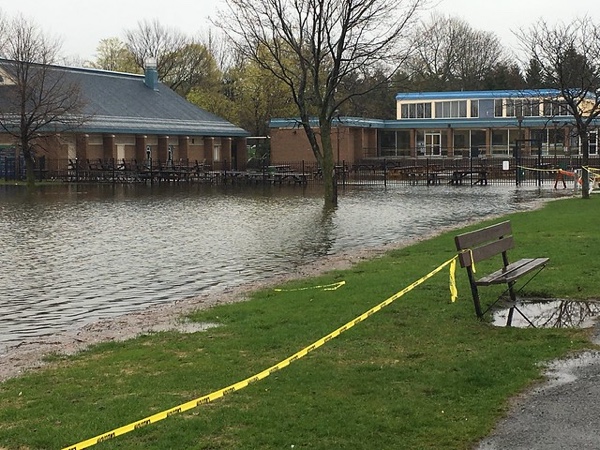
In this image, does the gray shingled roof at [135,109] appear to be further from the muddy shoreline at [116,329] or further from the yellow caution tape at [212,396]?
the yellow caution tape at [212,396]

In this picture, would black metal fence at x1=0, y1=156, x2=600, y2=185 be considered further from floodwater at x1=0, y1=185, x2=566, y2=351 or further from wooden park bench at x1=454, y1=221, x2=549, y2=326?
wooden park bench at x1=454, y1=221, x2=549, y2=326

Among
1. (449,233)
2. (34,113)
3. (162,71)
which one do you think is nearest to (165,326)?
(449,233)

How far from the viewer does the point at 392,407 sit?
6.48 metres

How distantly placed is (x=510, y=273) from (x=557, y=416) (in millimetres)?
4196

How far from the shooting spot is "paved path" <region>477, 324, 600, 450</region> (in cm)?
575

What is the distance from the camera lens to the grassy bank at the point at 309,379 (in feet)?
19.7

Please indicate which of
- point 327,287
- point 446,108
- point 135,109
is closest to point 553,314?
point 327,287

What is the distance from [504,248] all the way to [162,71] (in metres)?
85.2

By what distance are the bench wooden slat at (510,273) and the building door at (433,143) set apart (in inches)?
2655

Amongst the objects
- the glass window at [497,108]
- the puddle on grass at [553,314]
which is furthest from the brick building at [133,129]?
the puddle on grass at [553,314]

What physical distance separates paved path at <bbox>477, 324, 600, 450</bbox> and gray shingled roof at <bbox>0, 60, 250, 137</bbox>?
55303mm

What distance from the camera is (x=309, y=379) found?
24.1 ft

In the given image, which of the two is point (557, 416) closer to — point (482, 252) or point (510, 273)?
point (482, 252)

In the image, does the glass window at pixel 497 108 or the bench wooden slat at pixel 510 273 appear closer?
the bench wooden slat at pixel 510 273
